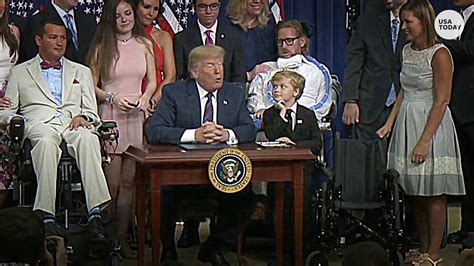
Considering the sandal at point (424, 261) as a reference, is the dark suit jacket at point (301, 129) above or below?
above

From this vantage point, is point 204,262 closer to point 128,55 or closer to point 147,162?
point 147,162

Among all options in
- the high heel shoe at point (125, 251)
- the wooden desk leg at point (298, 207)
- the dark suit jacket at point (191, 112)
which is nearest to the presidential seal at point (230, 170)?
the wooden desk leg at point (298, 207)

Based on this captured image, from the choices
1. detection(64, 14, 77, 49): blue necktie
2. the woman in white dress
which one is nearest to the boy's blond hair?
the woman in white dress

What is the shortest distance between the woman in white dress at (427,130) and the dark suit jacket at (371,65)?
16.2 inches

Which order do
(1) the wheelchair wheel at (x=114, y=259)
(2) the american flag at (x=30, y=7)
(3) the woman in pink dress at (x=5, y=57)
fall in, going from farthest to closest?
(2) the american flag at (x=30, y=7), (3) the woman in pink dress at (x=5, y=57), (1) the wheelchair wheel at (x=114, y=259)

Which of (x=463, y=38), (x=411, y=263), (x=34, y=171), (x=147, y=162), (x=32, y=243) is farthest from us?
(x=463, y=38)

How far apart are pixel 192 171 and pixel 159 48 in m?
1.28

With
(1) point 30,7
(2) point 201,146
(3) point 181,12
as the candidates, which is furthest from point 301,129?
(1) point 30,7

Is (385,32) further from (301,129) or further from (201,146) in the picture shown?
(201,146)

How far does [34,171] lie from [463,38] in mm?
2660

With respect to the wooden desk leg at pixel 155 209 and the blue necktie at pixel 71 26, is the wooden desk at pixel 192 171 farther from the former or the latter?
the blue necktie at pixel 71 26

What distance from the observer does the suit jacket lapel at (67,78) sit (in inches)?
200

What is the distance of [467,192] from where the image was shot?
5.68 meters

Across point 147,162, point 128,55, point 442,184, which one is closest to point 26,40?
point 128,55
